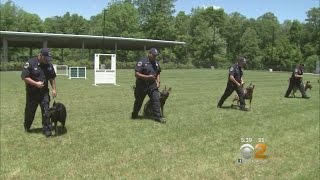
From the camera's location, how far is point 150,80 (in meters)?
11.7

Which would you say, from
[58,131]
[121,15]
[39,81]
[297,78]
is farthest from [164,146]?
A: [297,78]

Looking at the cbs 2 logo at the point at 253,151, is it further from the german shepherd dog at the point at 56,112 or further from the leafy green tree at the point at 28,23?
the leafy green tree at the point at 28,23

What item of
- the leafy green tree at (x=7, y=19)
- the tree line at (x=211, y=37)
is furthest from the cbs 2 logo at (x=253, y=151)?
the leafy green tree at (x=7, y=19)

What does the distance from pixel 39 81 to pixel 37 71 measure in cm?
21

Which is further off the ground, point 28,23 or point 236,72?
point 28,23

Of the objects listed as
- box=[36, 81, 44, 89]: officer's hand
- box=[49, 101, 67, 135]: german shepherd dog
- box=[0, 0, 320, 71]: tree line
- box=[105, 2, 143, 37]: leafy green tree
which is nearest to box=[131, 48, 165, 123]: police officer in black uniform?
box=[105, 2, 143, 37]: leafy green tree

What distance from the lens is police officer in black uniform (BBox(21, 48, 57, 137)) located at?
953 centimetres

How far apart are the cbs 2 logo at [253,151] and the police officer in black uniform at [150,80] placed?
12.1 ft

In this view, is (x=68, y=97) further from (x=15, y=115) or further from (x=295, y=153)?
(x=295, y=153)

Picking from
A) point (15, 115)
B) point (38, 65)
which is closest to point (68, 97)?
point (15, 115)

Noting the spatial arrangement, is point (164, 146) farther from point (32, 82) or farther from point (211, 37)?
point (211, 37)

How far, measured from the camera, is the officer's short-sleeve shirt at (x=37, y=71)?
9.55 m

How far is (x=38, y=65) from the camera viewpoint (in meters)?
9.65

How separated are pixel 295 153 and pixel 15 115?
7.98 meters
